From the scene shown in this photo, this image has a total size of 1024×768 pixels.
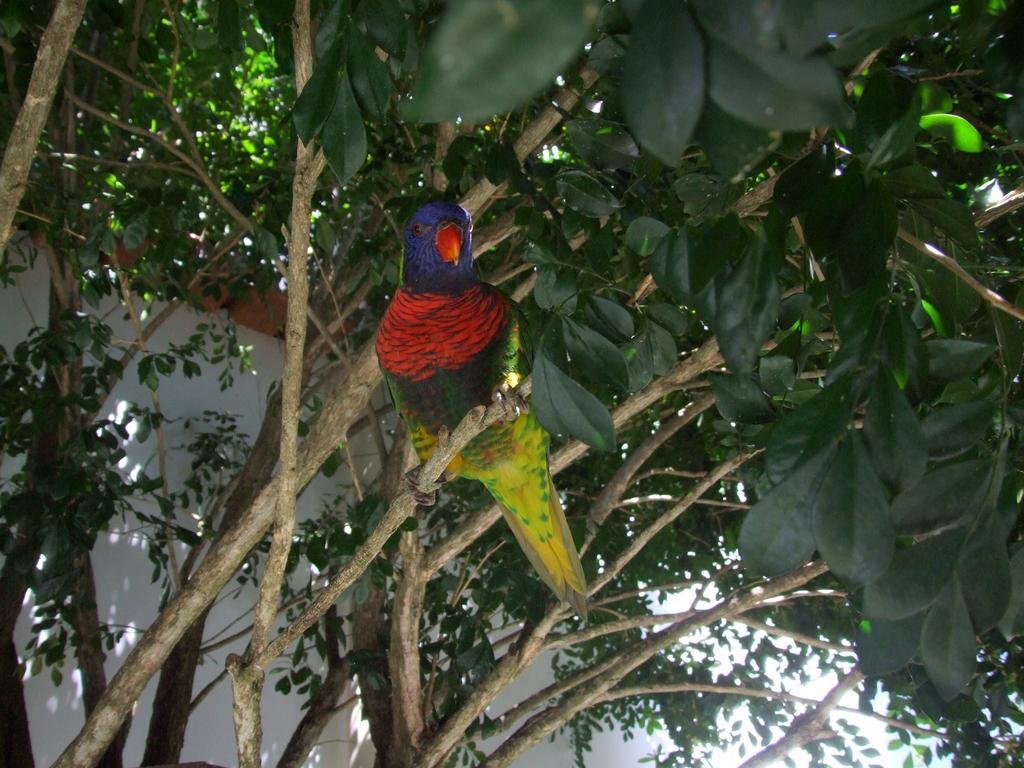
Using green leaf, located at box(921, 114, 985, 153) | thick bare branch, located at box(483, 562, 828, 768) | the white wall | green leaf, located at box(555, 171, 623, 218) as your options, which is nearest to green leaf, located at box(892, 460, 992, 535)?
green leaf, located at box(921, 114, 985, 153)

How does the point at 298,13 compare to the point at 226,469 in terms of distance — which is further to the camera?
the point at 226,469

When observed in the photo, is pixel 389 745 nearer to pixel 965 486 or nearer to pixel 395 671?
pixel 395 671

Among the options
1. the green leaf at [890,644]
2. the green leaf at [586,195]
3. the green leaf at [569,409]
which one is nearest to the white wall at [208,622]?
the green leaf at [586,195]

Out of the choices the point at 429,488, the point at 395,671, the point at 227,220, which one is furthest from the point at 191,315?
the point at 429,488

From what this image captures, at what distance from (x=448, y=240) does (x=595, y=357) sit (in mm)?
978

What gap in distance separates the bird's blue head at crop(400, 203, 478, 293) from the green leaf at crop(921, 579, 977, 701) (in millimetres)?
1227

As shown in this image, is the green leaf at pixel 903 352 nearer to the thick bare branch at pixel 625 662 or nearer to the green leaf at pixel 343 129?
the green leaf at pixel 343 129

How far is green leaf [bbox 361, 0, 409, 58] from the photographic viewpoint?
2.16 feet

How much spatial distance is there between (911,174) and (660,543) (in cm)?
188

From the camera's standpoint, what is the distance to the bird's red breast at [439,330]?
1.58 meters

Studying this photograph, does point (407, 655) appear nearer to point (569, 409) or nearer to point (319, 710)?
point (319, 710)

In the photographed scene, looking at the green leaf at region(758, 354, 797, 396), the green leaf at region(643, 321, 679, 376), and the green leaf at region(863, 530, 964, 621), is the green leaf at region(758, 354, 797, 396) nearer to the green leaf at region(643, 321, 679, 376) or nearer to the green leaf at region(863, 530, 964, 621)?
the green leaf at region(643, 321, 679, 376)

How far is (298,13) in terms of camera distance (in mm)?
905

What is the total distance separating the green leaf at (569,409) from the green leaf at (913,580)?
182 millimetres
